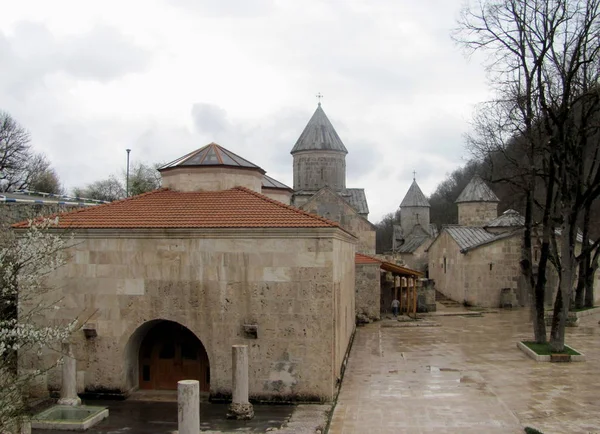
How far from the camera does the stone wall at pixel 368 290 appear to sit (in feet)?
92.2

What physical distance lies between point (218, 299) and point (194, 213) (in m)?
2.23

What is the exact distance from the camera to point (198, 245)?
13.5 meters

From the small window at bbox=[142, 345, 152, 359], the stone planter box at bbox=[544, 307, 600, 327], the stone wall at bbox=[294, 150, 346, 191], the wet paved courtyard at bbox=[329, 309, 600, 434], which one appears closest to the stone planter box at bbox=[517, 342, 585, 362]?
the wet paved courtyard at bbox=[329, 309, 600, 434]

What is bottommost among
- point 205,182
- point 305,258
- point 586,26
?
point 305,258

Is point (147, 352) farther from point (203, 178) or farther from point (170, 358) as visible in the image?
point (203, 178)

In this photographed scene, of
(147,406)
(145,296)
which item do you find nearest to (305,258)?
(145,296)

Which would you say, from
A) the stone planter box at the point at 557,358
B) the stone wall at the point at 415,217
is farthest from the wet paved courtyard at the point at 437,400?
the stone wall at the point at 415,217

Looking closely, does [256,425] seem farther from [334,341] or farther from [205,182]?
[205,182]

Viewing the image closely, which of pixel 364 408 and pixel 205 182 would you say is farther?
pixel 205 182

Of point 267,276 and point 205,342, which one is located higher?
point 267,276

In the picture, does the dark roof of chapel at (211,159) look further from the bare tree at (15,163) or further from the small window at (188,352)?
the bare tree at (15,163)

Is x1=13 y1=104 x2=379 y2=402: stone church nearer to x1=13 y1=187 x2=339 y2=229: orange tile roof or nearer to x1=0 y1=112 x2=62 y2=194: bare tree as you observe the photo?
x1=13 y1=187 x2=339 y2=229: orange tile roof

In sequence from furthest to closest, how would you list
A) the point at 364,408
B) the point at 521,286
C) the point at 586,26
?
the point at 521,286, the point at 586,26, the point at 364,408

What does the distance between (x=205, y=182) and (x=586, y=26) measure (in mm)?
11687
